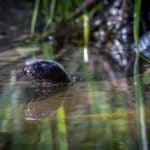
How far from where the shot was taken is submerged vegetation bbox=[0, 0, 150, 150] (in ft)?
4.80

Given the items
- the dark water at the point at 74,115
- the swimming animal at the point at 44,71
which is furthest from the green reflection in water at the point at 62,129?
the swimming animal at the point at 44,71

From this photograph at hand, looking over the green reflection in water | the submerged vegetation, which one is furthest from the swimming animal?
the green reflection in water

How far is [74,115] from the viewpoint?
1.69 m

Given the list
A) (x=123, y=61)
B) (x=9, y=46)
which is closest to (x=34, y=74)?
(x=123, y=61)

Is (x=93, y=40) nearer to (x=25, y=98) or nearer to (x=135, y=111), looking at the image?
(x=25, y=98)

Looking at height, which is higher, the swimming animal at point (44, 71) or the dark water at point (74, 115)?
the swimming animal at point (44, 71)

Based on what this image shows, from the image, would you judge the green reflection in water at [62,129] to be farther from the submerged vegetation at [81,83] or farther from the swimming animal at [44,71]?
the swimming animal at [44,71]

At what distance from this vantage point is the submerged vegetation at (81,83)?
4.80 ft

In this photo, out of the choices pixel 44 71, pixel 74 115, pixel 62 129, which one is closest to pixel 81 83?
pixel 44 71

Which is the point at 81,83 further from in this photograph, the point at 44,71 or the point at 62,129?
the point at 62,129

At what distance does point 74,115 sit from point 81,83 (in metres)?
0.56

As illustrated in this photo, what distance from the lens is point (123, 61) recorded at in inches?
112

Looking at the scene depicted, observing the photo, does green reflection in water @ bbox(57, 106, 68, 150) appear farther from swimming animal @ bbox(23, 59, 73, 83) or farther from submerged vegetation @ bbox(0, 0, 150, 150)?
swimming animal @ bbox(23, 59, 73, 83)

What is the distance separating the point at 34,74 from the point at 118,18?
1.62 m
